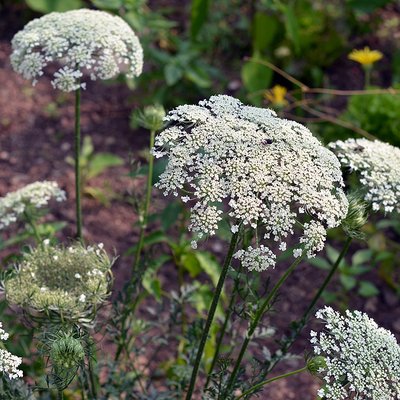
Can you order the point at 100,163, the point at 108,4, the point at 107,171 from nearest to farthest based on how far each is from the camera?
the point at 108,4
the point at 100,163
the point at 107,171

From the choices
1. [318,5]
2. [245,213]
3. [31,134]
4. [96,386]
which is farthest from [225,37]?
[245,213]

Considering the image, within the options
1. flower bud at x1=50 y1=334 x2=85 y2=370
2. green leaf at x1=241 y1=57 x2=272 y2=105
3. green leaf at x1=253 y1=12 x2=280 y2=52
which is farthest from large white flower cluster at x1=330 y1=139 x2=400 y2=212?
green leaf at x1=253 y1=12 x2=280 y2=52

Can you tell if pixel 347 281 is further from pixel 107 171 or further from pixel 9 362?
pixel 9 362

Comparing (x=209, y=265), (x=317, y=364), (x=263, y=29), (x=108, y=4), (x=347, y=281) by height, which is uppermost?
(x=263, y=29)

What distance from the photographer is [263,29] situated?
4855 millimetres

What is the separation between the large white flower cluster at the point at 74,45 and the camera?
A: 218cm

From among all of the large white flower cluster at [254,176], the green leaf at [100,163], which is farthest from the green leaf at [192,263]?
the large white flower cluster at [254,176]

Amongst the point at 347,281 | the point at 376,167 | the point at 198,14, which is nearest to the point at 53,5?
the point at 198,14

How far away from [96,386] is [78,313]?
530mm

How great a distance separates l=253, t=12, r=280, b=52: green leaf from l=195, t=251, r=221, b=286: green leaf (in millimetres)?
2253

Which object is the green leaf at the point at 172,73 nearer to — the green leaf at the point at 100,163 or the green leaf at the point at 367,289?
the green leaf at the point at 100,163

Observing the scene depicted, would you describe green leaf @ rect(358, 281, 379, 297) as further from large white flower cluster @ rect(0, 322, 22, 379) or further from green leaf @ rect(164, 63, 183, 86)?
large white flower cluster @ rect(0, 322, 22, 379)

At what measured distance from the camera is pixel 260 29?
4.86 m

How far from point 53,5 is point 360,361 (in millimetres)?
3885
